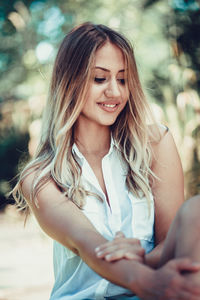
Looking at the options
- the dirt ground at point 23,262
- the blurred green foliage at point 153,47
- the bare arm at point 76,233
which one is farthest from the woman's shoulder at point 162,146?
the dirt ground at point 23,262

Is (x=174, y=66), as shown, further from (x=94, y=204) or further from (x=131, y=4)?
(x=94, y=204)

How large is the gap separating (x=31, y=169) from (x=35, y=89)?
3.44 meters

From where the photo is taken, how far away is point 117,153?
2.16 metres

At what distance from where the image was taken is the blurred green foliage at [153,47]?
446 cm

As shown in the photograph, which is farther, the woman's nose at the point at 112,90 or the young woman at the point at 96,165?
the woman's nose at the point at 112,90

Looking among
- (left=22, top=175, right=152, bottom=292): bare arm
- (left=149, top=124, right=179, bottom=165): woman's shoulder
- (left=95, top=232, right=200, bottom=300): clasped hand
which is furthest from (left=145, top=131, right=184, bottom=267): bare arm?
(left=95, top=232, right=200, bottom=300): clasped hand

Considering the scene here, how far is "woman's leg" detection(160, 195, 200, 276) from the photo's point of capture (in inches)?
54.9

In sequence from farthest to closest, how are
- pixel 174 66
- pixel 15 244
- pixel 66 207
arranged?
1. pixel 15 244
2. pixel 174 66
3. pixel 66 207

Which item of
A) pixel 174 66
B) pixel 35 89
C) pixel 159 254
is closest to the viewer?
pixel 159 254

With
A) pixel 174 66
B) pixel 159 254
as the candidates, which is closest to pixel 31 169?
pixel 159 254

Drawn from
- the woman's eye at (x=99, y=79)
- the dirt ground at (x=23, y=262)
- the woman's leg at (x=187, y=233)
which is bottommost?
the dirt ground at (x=23, y=262)

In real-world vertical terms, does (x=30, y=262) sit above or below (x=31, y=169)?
below

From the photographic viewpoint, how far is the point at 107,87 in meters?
2.06

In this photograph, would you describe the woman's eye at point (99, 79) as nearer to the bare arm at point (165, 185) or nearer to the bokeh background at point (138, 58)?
the bare arm at point (165, 185)
